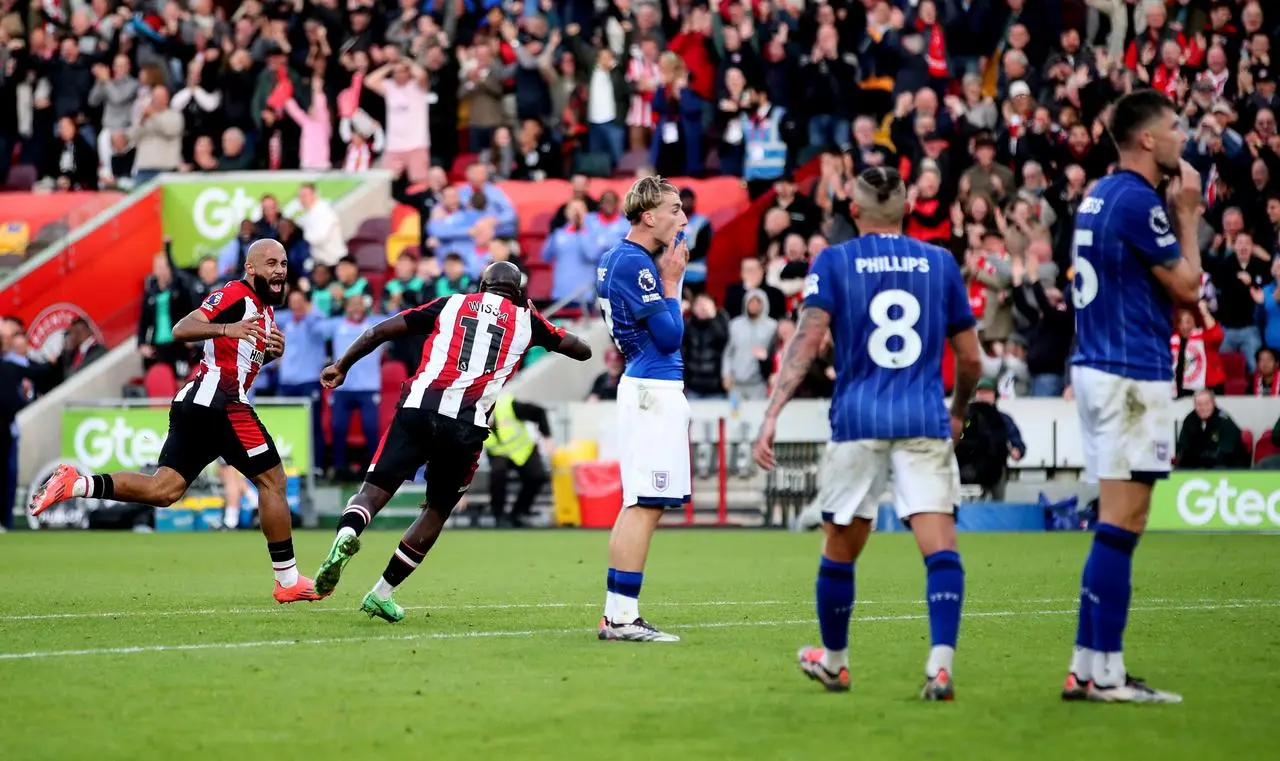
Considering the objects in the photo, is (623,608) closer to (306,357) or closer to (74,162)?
(306,357)

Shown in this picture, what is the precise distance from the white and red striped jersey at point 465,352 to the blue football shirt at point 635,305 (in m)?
1.30

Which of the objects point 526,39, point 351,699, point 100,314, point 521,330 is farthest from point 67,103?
point 351,699

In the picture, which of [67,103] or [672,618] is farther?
[67,103]

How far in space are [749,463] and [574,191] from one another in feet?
17.2

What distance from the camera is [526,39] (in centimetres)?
3017

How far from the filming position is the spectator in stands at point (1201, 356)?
22.6m

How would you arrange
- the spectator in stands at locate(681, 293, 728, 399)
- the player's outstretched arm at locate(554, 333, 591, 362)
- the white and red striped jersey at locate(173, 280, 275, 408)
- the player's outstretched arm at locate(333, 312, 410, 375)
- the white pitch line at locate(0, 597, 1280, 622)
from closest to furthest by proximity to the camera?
the player's outstretched arm at locate(333, 312, 410, 375), the white pitch line at locate(0, 597, 1280, 622), the player's outstretched arm at locate(554, 333, 591, 362), the white and red striped jersey at locate(173, 280, 275, 408), the spectator in stands at locate(681, 293, 728, 399)

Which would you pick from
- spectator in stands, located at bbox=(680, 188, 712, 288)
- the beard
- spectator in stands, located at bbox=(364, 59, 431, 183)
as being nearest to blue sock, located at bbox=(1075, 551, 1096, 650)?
the beard

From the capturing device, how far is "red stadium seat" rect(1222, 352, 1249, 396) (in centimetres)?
2309

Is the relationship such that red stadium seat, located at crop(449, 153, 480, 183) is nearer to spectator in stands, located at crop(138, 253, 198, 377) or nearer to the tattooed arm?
spectator in stands, located at crop(138, 253, 198, 377)

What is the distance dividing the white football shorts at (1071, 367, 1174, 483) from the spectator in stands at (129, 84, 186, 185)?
2544cm

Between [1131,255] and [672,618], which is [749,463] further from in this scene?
[1131,255]

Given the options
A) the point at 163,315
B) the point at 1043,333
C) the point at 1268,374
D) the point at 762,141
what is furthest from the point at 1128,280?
the point at 163,315

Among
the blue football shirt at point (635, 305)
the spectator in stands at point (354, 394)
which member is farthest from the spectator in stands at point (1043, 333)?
the blue football shirt at point (635, 305)
